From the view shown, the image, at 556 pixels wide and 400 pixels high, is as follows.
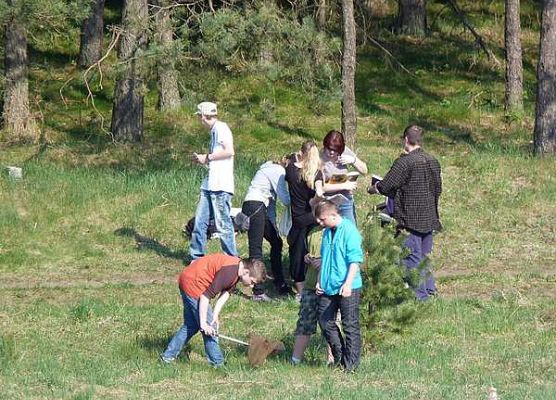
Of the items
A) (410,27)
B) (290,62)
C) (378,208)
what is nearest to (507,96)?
(410,27)

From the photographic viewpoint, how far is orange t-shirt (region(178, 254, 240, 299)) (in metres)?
9.09

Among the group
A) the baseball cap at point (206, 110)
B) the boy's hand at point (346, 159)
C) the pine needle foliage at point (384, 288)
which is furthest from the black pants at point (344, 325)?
the baseball cap at point (206, 110)

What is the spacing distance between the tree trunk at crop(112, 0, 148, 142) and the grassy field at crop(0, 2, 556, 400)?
0.41 m

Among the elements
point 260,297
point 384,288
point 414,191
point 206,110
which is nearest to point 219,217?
point 260,297

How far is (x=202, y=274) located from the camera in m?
9.16

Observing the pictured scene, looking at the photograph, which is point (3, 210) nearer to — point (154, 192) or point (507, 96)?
point (154, 192)

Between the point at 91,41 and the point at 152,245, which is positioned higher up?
the point at 91,41

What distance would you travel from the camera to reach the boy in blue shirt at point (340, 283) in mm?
8867

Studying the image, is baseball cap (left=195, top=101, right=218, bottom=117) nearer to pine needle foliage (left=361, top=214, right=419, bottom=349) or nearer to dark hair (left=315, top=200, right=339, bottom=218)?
pine needle foliage (left=361, top=214, right=419, bottom=349)

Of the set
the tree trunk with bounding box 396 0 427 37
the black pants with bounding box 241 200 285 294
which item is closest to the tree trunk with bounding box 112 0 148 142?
the black pants with bounding box 241 200 285 294

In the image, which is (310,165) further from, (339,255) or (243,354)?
→ (339,255)

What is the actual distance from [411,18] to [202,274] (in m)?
17.2

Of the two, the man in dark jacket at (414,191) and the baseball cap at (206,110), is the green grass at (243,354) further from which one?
the baseball cap at (206,110)

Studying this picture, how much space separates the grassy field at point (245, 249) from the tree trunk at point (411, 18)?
146 cm
